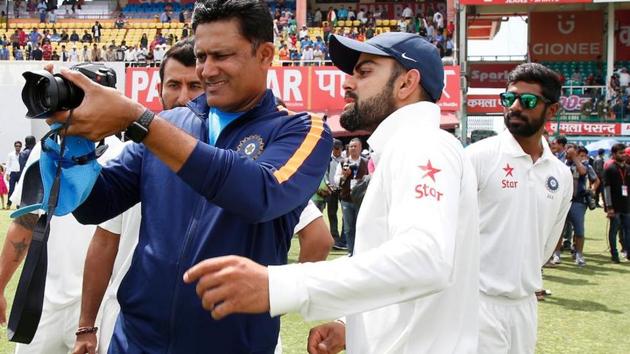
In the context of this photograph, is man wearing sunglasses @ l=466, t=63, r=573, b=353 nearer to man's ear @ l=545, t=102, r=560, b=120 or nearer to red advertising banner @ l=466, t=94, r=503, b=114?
man's ear @ l=545, t=102, r=560, b=120

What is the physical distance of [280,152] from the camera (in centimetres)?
226

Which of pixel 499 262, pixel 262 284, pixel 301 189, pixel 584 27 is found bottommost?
pixel 499 262

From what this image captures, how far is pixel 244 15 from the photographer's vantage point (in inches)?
94.6

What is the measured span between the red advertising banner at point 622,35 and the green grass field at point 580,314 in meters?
25.4

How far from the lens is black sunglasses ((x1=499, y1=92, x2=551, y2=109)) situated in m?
4.58

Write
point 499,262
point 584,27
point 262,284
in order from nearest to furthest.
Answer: point 262,284
point 499,262
point 584,27

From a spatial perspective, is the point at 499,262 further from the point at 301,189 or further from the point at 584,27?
the point at 584,27

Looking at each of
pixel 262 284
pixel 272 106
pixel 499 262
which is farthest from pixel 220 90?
pixel 499 262

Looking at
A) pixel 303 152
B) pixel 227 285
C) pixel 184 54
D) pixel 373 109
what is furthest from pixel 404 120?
pixel 184 54

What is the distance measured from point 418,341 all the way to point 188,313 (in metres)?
0.66

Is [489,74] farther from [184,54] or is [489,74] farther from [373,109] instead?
[373,109]

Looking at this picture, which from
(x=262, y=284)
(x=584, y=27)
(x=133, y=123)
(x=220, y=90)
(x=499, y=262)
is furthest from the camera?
(x=584, y=27)

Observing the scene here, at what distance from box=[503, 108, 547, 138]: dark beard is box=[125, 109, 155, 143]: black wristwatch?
10.3ft

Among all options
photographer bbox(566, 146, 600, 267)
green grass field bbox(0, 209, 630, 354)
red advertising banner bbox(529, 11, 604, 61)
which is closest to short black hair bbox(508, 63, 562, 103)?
green grass field bbox(0, 209, 630, 354)
